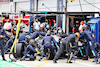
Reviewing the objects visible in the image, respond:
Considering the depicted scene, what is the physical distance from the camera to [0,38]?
8.87 m

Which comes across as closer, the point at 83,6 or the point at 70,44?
the point at 70,44

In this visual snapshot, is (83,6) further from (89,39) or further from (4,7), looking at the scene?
(4,7)

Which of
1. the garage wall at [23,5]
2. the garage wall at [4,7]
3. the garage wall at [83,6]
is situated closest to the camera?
the garage wall at [83,6]

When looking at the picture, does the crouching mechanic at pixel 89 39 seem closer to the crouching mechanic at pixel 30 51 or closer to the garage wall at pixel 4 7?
the crouching mechanic at pixel 30 51

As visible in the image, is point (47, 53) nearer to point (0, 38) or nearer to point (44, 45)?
point (44, 45)

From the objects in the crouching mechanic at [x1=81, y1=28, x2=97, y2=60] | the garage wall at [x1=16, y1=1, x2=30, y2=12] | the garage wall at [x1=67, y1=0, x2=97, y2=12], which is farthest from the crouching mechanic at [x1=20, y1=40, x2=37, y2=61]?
the garage wall at [x1=16, y1=1, x2=30, y2=12]

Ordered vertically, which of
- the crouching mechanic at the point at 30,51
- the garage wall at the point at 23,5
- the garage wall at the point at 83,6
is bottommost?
the crouching mechanic at the point at 30,51

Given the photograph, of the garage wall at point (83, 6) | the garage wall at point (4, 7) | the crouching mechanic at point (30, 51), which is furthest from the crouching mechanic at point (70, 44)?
the garage wall at point (4, 7)

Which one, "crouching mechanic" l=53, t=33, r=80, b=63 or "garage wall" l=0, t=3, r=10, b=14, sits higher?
"garage wall" l=0, t=3, r=10, b=14

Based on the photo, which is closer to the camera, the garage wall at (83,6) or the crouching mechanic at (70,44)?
the crouching mechanic at (70,44)

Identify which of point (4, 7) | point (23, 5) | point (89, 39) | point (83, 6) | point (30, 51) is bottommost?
point (30, 51)

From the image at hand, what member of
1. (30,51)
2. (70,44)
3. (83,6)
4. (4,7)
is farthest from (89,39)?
(4,7)

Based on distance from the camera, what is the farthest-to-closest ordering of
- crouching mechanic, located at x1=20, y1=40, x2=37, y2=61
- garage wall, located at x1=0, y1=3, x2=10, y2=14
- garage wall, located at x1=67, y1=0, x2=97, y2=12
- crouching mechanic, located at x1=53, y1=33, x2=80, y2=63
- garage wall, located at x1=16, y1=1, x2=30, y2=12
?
garage wall, located at x1=0, y1=3, x2=10, y2=14, garage wall, located at x1=16, y1=1, x2=30, y2=12, garage wall, located at x1=67, y1=0, x2=97, y2=12, crouching mechanic, located at x1=20, y1=40, x2=37, y2=61, crouching mechanic, located at x1=53, y1=33, x2=80, y2=63

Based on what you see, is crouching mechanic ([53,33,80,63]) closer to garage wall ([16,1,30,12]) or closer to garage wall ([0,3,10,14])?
garage wall ([16,1,30,12])
